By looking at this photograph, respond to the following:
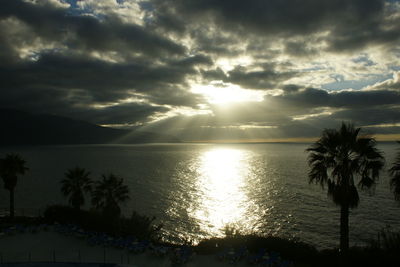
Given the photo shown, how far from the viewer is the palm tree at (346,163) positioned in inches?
647

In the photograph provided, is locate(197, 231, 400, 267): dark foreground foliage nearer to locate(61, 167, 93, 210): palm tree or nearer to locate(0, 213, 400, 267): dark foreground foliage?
locate(0, 213, 400, 267): dark foreground foliage

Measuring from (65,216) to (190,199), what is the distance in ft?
139

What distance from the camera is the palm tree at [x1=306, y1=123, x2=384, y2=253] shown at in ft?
53.9

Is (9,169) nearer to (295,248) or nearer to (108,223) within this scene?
(108,223)

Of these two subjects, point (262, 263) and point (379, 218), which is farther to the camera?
point (379, 218)

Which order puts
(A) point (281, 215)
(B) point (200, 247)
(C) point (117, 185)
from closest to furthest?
1. (B) point (200, 247)
2. (C) point (117, 185)
3. (A) point (281, 215)

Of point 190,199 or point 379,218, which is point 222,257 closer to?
point 379,218

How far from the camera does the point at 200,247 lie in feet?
48.5

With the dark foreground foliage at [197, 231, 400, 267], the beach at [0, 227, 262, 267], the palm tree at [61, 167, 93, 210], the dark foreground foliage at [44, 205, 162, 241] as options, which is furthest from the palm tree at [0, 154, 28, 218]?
the dark foreground foliage at [197, 231, 400, 267]

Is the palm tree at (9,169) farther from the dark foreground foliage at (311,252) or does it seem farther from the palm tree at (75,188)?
the dark foreground foliage at (311,252)

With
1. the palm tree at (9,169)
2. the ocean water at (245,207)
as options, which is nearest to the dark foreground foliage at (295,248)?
the ocean water at (245,207)

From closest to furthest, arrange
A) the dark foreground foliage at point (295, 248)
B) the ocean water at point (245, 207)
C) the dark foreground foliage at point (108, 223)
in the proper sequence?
the dark foreground foliage at point (295, 248) < the dark foreground foliage at point (108, 223) < the ocean water at point (245, 207)

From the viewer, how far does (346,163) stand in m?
17.0

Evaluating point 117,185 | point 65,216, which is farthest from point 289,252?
point 117,185
